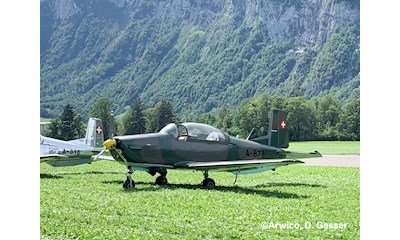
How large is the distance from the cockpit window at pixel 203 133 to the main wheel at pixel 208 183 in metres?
0.69

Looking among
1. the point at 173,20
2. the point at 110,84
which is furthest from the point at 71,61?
the point at 173,20

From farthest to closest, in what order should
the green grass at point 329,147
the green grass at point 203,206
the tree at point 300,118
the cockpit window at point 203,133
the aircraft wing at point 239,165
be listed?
the cockpit window at point 203,133
the aircraft wing at point 239,165
the tree at point 300,118
the green grass at point 329,147
the green grass at point 203,206

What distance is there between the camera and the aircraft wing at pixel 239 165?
11.5 metres

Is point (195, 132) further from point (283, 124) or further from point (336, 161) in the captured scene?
point (336, 161)

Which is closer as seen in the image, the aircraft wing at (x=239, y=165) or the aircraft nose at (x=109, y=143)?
the aircraft wing at (x=239, y=165)

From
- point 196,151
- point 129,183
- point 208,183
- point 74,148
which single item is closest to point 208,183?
point 208,183

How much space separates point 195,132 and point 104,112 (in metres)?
1.62

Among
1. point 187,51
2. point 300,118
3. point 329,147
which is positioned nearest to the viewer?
point 329,147

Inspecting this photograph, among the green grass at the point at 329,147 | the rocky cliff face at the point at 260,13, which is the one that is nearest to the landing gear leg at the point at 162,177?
the green grass at the point at 329,147

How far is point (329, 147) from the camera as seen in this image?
1088cm

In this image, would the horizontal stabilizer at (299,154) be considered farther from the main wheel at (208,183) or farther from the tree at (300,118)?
the main wheel at (208,183)

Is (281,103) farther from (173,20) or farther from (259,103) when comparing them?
(173,20)

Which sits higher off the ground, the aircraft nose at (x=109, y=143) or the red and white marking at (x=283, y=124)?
the red and white marking at (x=283, y=124)
